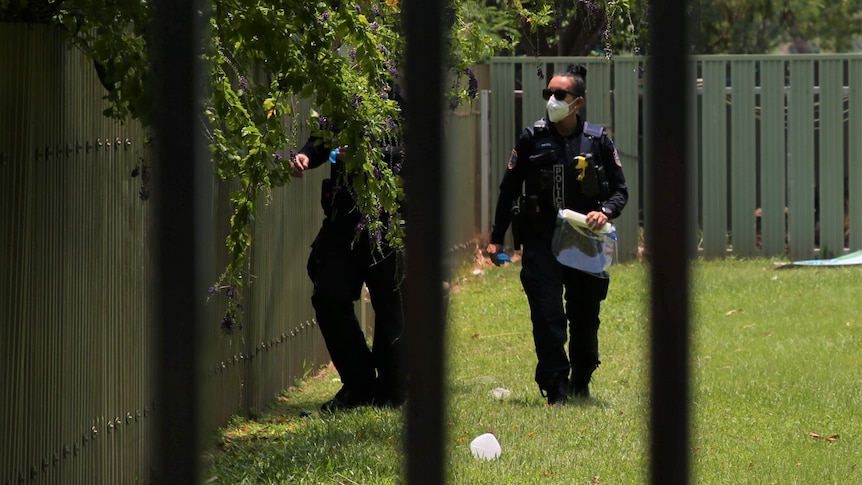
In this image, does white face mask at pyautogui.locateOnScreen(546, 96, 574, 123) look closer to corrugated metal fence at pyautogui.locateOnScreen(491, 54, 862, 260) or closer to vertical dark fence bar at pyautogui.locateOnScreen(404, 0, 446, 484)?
vertical dark fence bar at pyautogui.locateOnScreen(404, 0, 446, 484)

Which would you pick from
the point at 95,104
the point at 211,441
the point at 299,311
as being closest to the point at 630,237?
the point at 299,311

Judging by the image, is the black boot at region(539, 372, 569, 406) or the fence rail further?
the black boot at region(539, 372, 569, 406)

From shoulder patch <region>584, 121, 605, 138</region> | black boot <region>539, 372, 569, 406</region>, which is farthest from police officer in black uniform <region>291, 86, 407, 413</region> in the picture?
shoulder patch <region>584, 121, 605, 138</region>

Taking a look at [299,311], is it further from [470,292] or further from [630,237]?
[630,237]

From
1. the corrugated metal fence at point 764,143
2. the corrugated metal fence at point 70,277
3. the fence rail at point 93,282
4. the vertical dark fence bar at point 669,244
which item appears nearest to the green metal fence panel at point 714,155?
the corrugated metal fence at point 764,143

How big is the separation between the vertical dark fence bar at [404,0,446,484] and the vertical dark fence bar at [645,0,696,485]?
24 cm

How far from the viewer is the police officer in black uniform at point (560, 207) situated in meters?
6.75

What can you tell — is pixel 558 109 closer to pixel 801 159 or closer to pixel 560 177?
pixel 560 177

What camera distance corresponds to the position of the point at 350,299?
6660mm

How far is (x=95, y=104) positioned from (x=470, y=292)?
7396 millimetres

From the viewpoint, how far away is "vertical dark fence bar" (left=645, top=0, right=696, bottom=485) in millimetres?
1409

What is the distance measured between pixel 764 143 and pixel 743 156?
26 cm

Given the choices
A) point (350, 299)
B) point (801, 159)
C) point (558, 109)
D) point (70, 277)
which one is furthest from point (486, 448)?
point (801, 159)

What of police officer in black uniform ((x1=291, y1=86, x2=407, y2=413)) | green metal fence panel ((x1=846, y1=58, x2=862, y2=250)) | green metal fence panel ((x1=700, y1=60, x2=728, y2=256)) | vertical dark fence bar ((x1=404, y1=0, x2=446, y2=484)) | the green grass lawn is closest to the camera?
vertical dark fence bar ((x1=404, y1=0, x2=446, y2=484))
